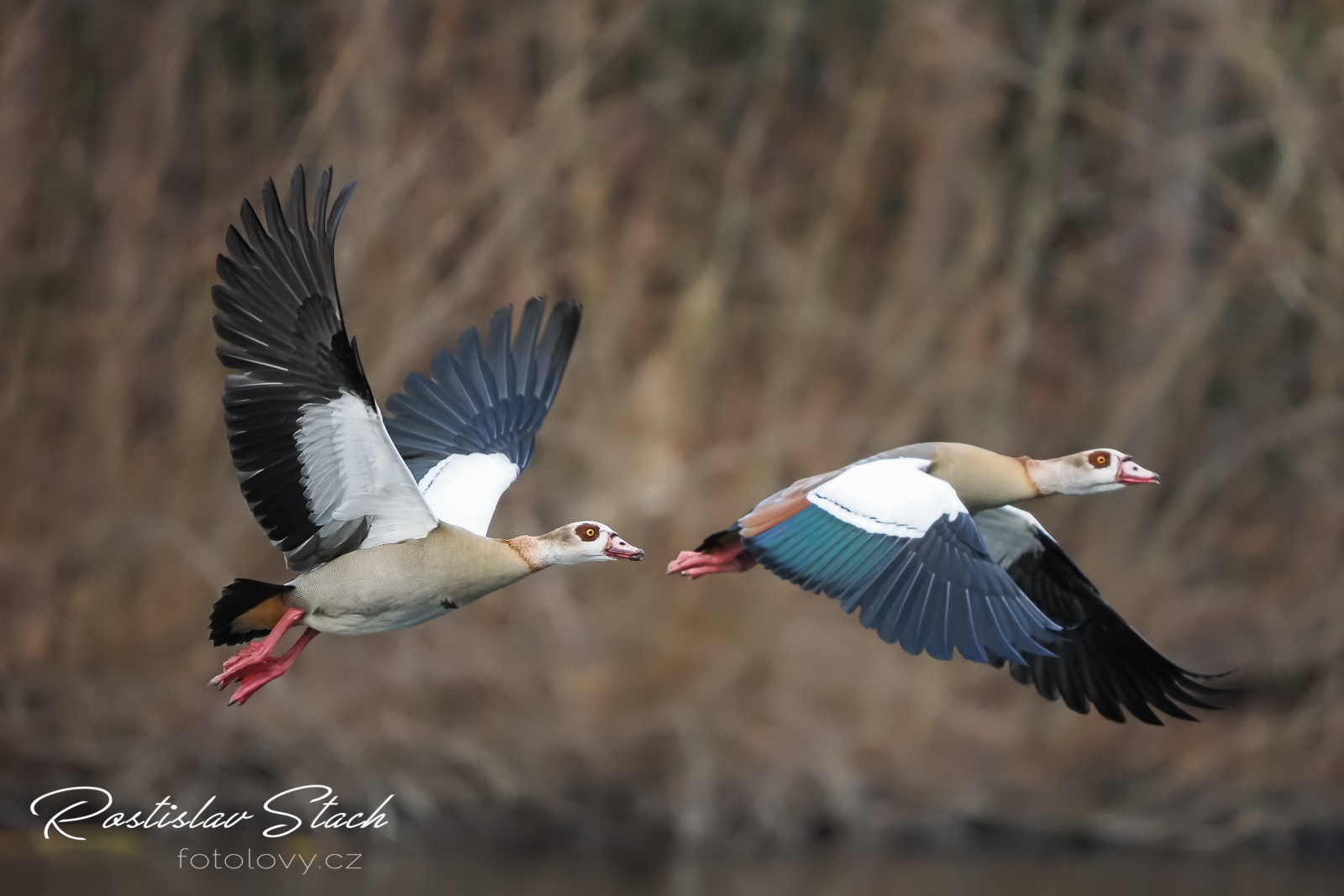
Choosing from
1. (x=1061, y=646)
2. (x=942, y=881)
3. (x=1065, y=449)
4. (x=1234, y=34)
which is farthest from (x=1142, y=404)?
(x=1061, y=646)

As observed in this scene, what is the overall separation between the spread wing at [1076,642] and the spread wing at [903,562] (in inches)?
32.0

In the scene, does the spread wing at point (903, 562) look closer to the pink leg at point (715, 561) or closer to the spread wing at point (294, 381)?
the pink leg at point (715, 561)

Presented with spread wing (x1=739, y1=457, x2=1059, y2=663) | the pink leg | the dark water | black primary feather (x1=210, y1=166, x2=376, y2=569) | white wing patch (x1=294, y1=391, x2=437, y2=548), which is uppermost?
black primary feather (x1=210, y1=166, x2=376, y2=569)

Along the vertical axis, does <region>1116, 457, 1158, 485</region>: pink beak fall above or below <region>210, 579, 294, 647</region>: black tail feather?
below

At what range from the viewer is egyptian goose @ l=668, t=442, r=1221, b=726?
4965 millimetres

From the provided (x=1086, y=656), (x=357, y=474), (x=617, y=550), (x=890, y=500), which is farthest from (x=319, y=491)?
(x=1086, y=656)

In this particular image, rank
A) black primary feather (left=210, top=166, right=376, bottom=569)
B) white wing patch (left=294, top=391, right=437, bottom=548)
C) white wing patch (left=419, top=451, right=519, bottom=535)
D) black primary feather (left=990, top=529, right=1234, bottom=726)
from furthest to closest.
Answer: black primary feather (left=990, top=529, right=1234, bottom=726), white wing patch (left=419, top=451, right=519, bottom=535), white wing patch (left=294, top=391, right=437, bottom=548), black primary feather (left=210, top=166, right=376, bottom=569)

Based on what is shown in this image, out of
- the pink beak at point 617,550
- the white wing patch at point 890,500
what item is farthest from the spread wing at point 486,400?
the white wing patch at point 890,500

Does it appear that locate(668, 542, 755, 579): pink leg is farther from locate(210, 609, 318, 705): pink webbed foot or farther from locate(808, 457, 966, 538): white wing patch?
locate(210, 609, 318, 705): pink webbed foot

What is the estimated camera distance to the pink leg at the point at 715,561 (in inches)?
221

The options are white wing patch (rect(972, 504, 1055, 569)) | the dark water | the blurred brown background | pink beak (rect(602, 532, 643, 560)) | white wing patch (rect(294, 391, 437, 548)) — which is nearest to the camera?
white wing patch (rect(294, 391, 437, 548))

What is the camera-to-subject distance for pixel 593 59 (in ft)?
38.8

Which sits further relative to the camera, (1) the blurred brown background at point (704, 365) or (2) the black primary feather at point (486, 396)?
(1) the blurred brown background at point (704, 365)

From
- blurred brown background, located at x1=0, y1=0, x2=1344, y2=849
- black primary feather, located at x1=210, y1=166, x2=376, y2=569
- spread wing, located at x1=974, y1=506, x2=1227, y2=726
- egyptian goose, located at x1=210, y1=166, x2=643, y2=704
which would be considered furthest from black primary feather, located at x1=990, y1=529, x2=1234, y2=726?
blurred brown background, located at x1=0, y1=0, x2=1344, y2=849
